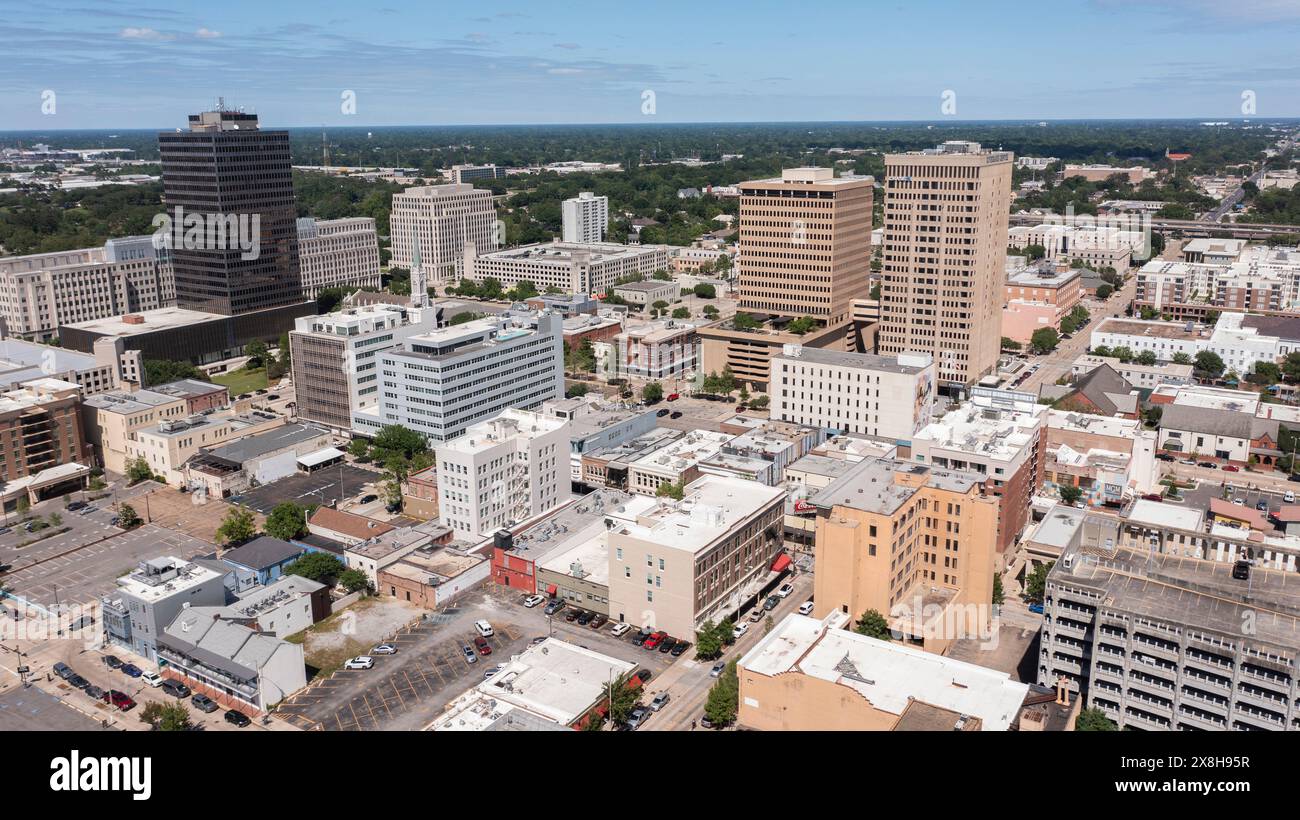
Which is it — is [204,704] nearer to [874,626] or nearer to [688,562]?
[688,562]

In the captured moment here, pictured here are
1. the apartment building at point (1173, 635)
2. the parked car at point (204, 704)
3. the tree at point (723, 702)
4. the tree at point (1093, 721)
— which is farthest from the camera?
the parked car at point (204, 704)

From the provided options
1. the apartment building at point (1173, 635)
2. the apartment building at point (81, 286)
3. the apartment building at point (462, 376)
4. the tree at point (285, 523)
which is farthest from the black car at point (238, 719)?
the apartment building at point (81, 286)

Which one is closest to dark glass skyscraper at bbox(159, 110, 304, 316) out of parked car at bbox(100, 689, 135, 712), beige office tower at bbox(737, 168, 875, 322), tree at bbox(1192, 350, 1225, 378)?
beige office tower at bbox(737, 168, 875, 322)

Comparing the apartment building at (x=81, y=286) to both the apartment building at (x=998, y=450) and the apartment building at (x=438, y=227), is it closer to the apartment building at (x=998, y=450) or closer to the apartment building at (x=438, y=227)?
the apartment building at (x=438, y=227)
